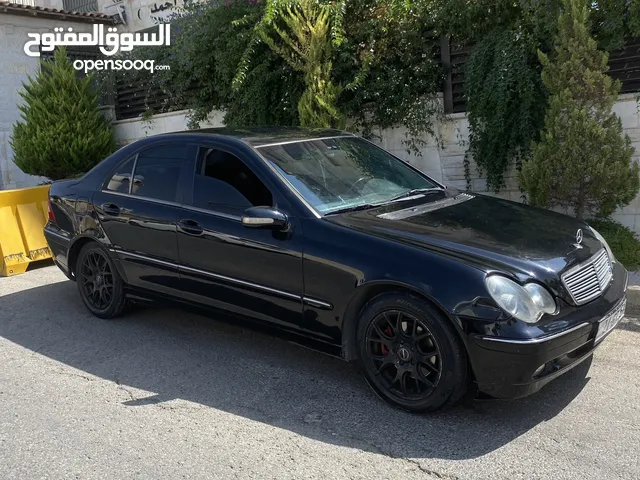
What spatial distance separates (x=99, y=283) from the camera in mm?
5602

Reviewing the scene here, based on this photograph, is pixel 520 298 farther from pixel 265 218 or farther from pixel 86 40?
pixel 86 40

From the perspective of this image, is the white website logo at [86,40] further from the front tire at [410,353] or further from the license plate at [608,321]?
the license plate at [608,321]

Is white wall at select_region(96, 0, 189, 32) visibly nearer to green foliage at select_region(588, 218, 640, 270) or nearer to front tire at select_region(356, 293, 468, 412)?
green foliage at select_region(588, 218, 640, 270)

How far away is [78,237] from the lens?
5.63 metres

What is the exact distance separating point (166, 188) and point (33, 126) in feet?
28.2

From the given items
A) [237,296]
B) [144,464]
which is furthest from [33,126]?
[144,464]

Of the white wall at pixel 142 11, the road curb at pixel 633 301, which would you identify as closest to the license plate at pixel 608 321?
the road curb at pixel 633 301

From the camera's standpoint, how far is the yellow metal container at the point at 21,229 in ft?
25.0

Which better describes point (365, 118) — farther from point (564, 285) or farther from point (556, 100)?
point (564, 285)

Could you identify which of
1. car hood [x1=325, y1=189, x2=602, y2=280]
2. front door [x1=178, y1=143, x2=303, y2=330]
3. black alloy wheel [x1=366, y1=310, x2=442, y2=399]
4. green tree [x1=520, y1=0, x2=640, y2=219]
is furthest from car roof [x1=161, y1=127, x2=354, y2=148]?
green tree [x1=520, y1=0, x2=640, y2=219]

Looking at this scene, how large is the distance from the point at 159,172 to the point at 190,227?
0.72 metres

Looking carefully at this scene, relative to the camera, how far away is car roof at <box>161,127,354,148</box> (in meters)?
4.69

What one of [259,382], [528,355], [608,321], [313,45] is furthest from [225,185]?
[313,45]

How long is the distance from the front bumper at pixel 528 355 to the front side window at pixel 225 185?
1749 mm
